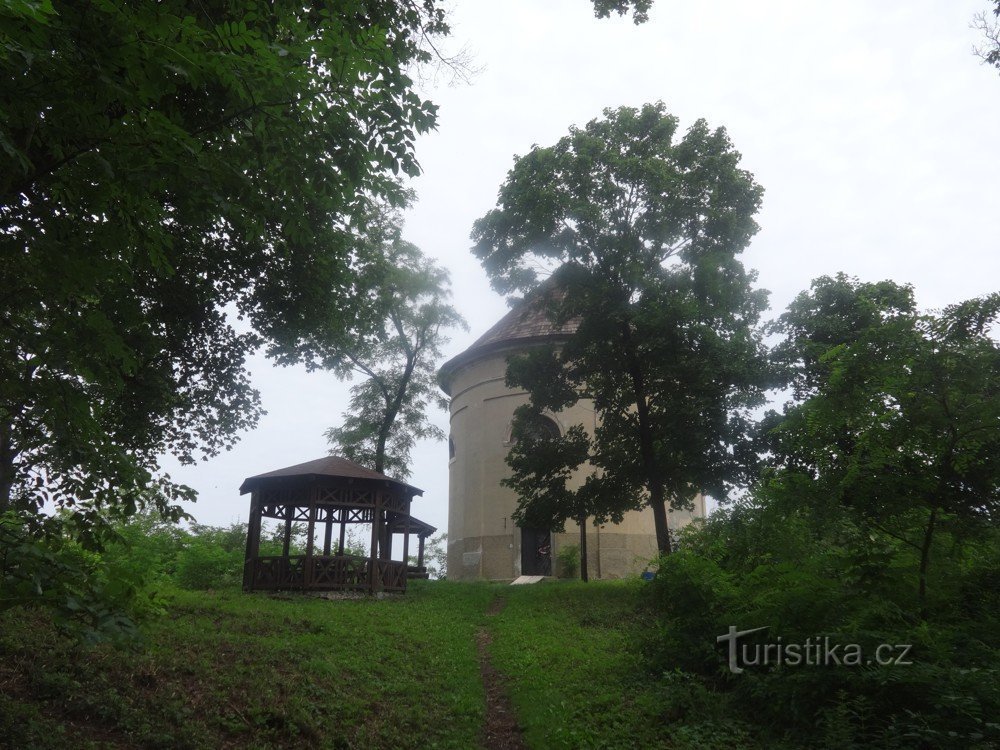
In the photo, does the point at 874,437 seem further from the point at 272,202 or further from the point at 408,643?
the point at 408,643

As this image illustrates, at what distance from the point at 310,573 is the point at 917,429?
14760mm

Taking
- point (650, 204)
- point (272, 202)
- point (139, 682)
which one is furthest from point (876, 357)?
point (650, 204)

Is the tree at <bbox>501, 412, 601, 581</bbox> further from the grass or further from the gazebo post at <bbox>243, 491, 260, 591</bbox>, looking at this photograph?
the gazebo post at <bbox>243, 491, 260, 591</bbox>

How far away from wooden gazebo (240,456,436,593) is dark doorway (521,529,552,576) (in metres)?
6.27

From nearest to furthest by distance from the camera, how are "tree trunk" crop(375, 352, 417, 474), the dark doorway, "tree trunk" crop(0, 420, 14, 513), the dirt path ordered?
"tree trunk" crop(0, 420, 14, 513)
the dirt path
the dark doorway
"tree trunk" crop(375, 352, 417, 474)

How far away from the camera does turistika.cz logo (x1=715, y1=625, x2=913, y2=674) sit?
19.4 feet

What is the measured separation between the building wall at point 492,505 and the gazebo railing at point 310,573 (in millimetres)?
7056

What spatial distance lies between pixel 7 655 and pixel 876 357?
903 centimetres

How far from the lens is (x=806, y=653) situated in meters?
6.59

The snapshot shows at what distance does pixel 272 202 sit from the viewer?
6.39 metres

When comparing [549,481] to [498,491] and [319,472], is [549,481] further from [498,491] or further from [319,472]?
[498,491]

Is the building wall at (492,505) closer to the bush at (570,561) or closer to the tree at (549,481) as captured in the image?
the bush at (570,561)

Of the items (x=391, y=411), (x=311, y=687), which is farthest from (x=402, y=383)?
(x=311, y=687)

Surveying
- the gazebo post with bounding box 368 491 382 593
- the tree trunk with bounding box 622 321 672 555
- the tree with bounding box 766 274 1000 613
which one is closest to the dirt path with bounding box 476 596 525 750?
the tree with bounding box 766 274 1000 613
